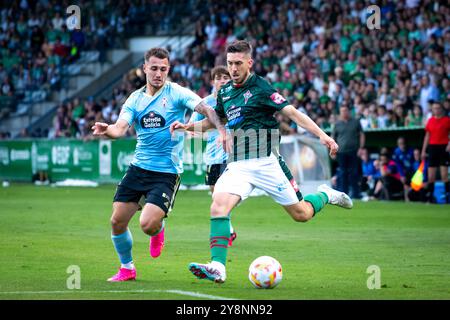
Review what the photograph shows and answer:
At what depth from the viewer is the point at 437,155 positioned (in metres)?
21.9

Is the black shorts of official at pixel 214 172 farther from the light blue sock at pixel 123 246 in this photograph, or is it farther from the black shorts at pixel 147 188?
the light blue sock at pixel 123 246

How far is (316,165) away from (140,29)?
1925 cm

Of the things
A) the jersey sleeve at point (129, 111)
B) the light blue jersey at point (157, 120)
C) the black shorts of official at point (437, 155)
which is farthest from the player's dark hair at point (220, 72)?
the black shorts of official at point (437, 155)

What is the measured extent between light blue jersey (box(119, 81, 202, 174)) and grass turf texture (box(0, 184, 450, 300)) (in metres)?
1.21

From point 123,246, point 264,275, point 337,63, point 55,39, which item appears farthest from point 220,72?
point 55,39

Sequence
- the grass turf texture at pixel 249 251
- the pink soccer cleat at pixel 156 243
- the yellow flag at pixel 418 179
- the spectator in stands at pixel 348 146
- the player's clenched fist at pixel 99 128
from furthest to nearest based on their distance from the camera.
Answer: the spectator in stands at pixel 348 146 < the yellow flag at pixel 418 179 < the pink soccer cleat at pixel 156 243 < the player's clenched fist at pixel 99 128 < the grass turf texture at pixel 249 251

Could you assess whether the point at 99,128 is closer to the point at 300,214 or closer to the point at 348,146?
the point at 300,214

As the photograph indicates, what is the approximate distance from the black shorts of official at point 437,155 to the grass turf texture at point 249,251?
104 cm

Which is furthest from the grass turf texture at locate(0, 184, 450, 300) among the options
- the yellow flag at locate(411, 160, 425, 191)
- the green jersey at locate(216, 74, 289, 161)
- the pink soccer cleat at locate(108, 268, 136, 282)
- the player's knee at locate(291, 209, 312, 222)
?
the green jersey at locate(216, 74, 289, 161)

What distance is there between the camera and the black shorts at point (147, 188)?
10.4 m

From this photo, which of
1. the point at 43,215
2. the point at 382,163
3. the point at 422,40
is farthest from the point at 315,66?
the point at 43,215

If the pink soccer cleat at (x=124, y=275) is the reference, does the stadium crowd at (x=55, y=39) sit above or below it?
above

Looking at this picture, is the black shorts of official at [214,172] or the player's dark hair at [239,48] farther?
the black shorts of official at [214,172]

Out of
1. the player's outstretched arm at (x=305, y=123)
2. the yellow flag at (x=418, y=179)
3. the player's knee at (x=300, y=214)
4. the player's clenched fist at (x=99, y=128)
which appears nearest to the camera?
the player's outstretched arm at (x=305, y=123)
